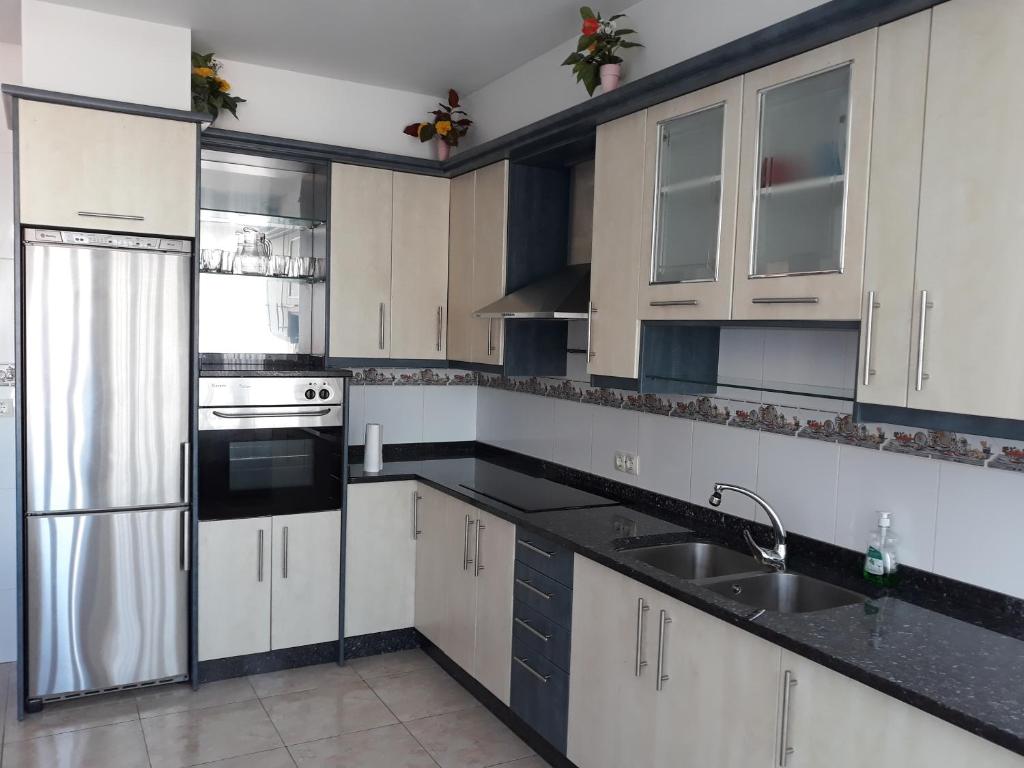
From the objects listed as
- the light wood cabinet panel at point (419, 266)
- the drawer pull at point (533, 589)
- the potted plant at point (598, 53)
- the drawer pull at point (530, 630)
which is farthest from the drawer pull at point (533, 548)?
the potted plant at point (598, 53)

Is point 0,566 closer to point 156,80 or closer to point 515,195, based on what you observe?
point 156,80

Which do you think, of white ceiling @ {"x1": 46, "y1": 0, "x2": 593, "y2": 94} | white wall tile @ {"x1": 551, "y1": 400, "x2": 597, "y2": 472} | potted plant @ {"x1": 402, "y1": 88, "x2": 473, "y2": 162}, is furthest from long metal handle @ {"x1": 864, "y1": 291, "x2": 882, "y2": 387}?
potted plant @ {"x1": 402, "y1": 88, "x2": 473, "y2": 162}

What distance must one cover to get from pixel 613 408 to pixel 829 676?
1.76 meters

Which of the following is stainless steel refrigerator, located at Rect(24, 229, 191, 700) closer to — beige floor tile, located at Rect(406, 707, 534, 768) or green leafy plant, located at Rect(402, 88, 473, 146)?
beige floor tile, located at Rect(406, 707, 534, 768)

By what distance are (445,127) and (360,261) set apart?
82 centimetres

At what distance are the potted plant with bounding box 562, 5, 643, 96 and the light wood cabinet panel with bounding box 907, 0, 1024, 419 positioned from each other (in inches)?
55.3

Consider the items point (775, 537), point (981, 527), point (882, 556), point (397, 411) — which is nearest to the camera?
point (981, 527)

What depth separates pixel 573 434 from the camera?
145 inches

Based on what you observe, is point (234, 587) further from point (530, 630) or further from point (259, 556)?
point (530, 630)

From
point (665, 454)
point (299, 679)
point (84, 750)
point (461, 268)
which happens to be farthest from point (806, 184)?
point (84, 750)

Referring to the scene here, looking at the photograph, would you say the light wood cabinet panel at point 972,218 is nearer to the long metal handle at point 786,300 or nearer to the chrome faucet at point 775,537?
the long metal handle at point 786,300

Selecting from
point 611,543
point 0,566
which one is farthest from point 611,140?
point 0,566

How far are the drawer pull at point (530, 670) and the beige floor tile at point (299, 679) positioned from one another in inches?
38.3

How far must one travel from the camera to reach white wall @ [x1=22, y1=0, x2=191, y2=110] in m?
3.14
